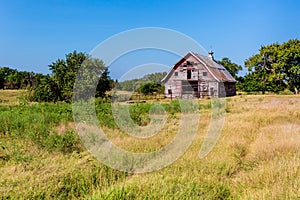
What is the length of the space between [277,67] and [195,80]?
15988mm

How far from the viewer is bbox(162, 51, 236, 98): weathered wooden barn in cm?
3881

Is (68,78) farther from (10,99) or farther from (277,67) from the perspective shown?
(277,67)

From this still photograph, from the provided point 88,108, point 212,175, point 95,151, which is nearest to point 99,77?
point 88,108

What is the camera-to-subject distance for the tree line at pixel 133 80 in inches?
888

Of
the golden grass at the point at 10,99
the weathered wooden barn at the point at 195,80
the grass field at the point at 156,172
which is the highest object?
the weathered wooden barn at the point at 195,80

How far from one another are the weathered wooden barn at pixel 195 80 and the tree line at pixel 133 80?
333 centimetres

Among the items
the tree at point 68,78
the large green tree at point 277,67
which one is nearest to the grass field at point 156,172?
the tree at point 68,78

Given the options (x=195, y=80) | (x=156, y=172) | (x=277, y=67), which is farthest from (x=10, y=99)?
(x=277, y=67)

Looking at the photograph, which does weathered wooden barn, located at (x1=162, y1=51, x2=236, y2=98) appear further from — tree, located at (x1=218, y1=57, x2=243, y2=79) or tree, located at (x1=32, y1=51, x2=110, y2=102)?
tree, located at (x1=218, y1=57, x2=243, y2=79)

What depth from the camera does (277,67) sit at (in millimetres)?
46625

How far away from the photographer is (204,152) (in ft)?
23.4

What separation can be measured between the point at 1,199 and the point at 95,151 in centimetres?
270

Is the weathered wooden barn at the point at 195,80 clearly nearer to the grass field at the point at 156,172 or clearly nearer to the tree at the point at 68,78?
the tree at the point at 68,78

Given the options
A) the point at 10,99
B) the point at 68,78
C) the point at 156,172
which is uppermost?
the point at 68,78
